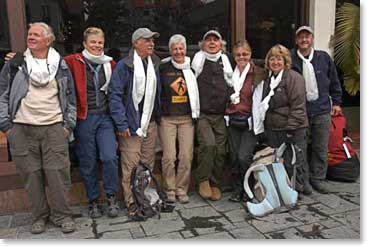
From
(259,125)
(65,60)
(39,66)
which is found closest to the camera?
(39,66)

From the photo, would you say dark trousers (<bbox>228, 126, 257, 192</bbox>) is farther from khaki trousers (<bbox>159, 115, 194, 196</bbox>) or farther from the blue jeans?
the blue jeans

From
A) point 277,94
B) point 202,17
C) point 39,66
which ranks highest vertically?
point 202,17

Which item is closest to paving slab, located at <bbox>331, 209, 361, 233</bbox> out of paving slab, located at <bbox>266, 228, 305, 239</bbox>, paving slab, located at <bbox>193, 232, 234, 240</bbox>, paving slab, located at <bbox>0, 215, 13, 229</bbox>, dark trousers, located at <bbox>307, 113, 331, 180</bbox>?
paving slab, located at <bbox>266, 228, 305, 239</bbox>

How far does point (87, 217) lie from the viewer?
3773 mm

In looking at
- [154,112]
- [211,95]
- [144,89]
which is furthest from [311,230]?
[144,89]

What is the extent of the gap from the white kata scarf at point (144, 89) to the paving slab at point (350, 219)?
6.22 ft

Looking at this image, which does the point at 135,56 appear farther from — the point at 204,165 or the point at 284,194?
the point at 284,194

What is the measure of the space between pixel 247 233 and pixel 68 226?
150 cm

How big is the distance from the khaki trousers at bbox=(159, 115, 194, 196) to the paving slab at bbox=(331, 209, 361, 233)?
4.73 feet

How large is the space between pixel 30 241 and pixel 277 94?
8.18 feet

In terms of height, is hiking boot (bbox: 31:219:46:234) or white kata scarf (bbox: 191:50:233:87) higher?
white kata scarf (bbox: 191:50:233:87)

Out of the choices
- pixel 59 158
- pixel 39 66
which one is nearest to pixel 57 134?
pixel 59 158

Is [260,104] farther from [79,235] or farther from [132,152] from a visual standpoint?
[79,235]

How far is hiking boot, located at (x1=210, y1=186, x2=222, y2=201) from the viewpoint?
4.13m
